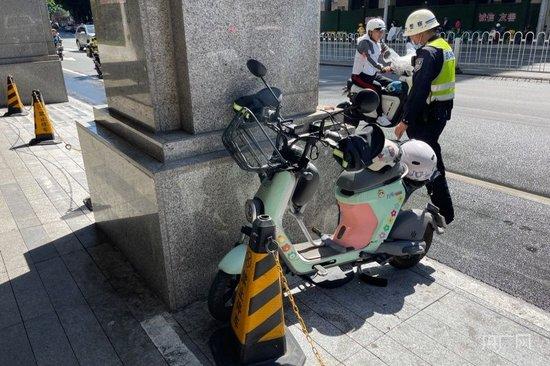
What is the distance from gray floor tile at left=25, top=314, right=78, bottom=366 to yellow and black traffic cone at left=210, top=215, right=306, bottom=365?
982mm

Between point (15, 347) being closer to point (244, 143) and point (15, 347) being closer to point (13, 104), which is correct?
point (244, 143)

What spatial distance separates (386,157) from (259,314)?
60.8 inches

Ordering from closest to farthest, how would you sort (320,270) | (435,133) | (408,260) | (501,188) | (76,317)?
(76,317)
(320,270)
(408,260)
(435,133)
(501,188)

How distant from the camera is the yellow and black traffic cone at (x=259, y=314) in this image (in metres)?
2.63

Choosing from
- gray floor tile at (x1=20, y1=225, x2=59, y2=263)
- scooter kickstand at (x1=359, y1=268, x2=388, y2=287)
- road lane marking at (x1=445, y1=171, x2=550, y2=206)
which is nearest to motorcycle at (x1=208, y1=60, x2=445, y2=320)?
scooter kickstand at (x1=359, y1=268, x2=388, y2=287)

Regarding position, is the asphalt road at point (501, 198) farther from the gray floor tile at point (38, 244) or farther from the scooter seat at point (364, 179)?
the gray floor tile at point (38, 244)

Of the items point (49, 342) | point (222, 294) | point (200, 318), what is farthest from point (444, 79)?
point (49, 342)

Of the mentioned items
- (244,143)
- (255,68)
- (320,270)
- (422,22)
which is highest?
(422,22)

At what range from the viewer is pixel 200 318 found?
333 centimetres

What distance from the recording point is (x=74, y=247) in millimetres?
4449

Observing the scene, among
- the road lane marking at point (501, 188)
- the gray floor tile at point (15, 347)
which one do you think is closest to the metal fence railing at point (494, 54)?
the road lane marking at point (501, 188)

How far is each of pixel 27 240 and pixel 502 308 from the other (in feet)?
14.1

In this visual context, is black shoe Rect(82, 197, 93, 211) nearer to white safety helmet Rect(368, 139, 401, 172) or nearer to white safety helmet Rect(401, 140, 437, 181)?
white safety helmet Rect(368, 139, 401, 172)

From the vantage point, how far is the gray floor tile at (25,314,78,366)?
9.70 ft
